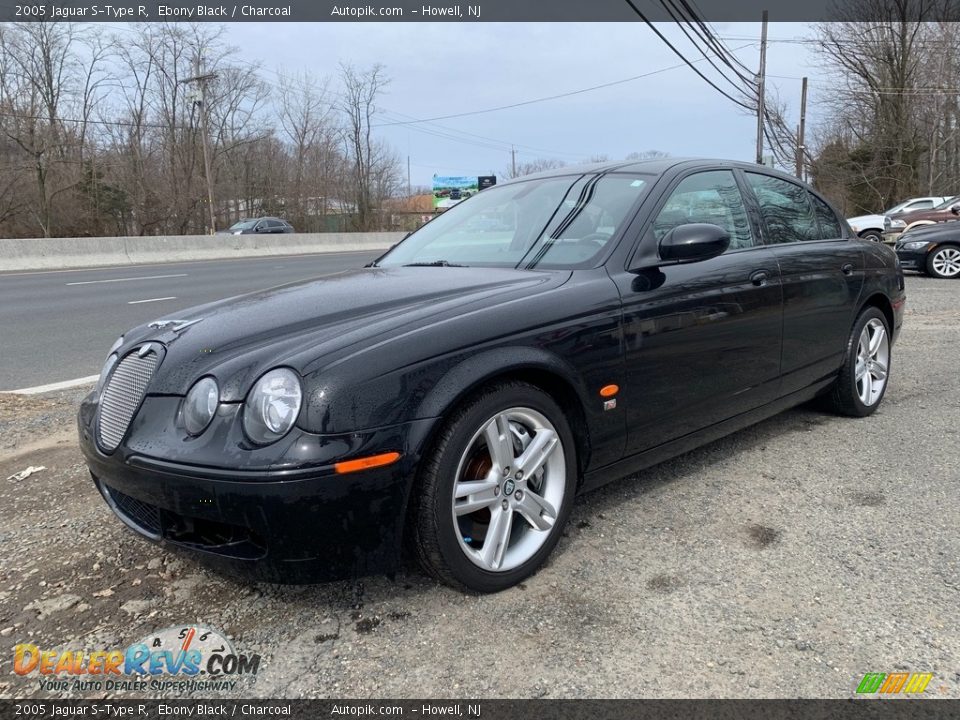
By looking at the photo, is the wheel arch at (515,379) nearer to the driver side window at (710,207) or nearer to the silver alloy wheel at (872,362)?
the driver side window at (710,207)

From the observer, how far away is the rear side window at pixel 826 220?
430 centimetres

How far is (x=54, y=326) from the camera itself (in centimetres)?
843

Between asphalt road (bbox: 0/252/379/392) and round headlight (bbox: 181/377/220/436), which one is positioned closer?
round headlight (bbox: 181/377/220/436)

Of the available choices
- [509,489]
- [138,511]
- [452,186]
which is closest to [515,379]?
[509,489]

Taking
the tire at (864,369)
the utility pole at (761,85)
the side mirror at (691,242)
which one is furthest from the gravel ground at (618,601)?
the utility pole at (761,85)

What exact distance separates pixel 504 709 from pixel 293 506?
80cm

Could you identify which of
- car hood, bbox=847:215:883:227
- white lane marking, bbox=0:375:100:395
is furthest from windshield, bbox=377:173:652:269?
car hood, bbox=847:215:883:227

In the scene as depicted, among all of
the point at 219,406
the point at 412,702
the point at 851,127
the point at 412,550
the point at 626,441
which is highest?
the point at 851,127

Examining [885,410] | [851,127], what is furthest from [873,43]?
[885,410]

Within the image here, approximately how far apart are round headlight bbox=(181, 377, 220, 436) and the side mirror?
1.85 meters

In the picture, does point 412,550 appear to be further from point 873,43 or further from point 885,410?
point 873,43

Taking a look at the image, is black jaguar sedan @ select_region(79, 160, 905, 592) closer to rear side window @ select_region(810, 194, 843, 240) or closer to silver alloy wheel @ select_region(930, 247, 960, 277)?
rear side window @ select_region(810, 194, 843, 240)

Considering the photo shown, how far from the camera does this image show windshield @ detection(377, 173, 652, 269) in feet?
10.2

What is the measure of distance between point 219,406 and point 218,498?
277mm
